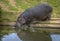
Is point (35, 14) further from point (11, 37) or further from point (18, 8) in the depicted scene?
point (11, 37)

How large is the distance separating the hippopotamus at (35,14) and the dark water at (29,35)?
1.89 feet

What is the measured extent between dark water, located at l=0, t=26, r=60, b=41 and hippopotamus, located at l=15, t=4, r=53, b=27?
0.58 metres

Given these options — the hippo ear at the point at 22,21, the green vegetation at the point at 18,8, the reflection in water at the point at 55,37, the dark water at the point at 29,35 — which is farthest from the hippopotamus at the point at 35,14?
the reflection in water at the point at 55,37

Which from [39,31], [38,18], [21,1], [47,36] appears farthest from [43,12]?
[21,1]

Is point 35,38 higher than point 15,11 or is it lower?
lower

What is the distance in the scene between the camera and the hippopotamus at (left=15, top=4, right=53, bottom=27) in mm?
10338

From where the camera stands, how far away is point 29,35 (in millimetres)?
9141

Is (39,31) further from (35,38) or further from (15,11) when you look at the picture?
(15,11)

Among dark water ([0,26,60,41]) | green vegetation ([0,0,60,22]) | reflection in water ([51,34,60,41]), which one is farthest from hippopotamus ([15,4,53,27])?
reflection in water ([51,34,60,41])

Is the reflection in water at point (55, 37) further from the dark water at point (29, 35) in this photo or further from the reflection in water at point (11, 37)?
the reflection in water at point (11, 37)

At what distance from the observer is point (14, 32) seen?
31.3 ft

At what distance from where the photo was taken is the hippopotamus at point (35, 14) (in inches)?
407

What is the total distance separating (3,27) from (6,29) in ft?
1.07

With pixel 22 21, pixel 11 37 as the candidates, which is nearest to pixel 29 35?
pixel 11 37
